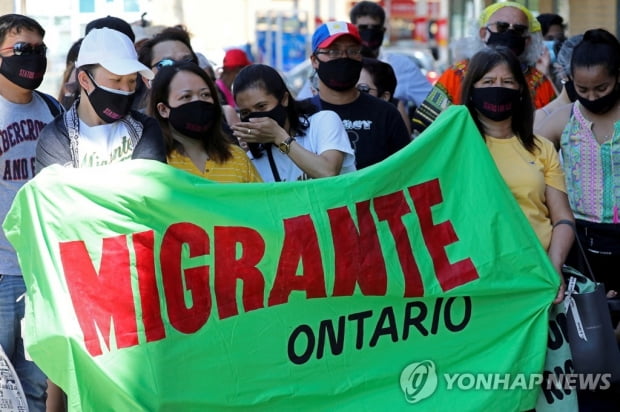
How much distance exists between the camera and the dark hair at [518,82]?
Result: 6.10 meters

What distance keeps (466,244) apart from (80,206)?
171 cm

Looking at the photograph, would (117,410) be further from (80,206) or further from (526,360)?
(526,360)

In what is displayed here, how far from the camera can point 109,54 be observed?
18.2 ft

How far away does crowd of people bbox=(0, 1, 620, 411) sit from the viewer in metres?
5.59

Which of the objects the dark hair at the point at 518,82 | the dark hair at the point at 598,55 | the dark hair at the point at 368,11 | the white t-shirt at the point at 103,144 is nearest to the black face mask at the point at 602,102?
the dark hair at the point at 598,55

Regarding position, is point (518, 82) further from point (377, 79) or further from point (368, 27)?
point (368, 27)

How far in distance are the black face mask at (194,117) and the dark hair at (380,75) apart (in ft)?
9.19

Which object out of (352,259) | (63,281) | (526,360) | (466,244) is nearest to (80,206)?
(63,281)

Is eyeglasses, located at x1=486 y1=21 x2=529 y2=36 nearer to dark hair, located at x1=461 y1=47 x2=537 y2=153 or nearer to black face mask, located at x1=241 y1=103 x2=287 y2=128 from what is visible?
dark hair, located at x1=461 y1=47 x2=537 y2=153

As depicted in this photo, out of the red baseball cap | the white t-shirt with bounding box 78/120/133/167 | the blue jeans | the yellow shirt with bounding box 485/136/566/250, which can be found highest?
the red baseball cap

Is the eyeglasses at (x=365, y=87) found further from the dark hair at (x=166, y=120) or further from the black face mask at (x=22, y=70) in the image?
the black face mask at (x=22, y=70)

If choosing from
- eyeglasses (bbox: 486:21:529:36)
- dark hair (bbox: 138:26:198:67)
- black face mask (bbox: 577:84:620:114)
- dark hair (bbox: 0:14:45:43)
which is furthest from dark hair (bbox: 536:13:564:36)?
dark hair (bbox: 0:14:45:43)

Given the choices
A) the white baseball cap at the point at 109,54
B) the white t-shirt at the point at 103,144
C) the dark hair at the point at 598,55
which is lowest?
the white t-shirt at the point at 103,144

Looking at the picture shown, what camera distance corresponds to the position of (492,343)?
5641mm
